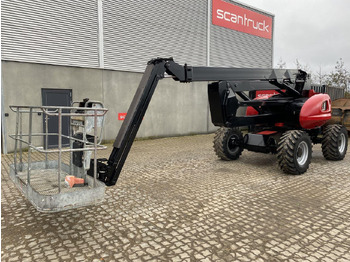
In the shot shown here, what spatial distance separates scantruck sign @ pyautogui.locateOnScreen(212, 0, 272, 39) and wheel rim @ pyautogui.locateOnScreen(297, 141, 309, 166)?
967 centimetres

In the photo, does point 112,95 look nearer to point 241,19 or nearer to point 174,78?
point 174,78

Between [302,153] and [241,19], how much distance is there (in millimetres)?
11008

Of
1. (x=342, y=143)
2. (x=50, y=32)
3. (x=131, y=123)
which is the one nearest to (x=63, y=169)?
(x=131, y=123)

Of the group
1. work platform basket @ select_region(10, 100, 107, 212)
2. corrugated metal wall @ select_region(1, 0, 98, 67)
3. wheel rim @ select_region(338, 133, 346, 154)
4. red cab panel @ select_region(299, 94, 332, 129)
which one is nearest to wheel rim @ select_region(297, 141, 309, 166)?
red cab panel @ select_region(299, 94, 332, 129)

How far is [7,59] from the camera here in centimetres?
882

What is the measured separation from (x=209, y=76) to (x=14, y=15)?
23.2 ft

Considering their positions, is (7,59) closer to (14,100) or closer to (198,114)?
(14,100)

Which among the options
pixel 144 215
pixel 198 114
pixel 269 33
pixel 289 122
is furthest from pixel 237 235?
pixel 269 33

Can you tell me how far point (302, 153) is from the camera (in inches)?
256

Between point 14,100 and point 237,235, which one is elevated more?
point 14,100

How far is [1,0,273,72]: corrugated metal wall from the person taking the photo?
29.9 feet

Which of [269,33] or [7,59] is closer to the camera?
[7,59]

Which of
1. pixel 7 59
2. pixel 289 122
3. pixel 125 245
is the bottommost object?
pixel 125 245

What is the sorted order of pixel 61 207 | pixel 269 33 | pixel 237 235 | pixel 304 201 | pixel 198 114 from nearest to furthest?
1. pixel 61 207
2. pixel 237 235
3. pixel 304 201
4. pixel 198 114
5. pixel 269 33
